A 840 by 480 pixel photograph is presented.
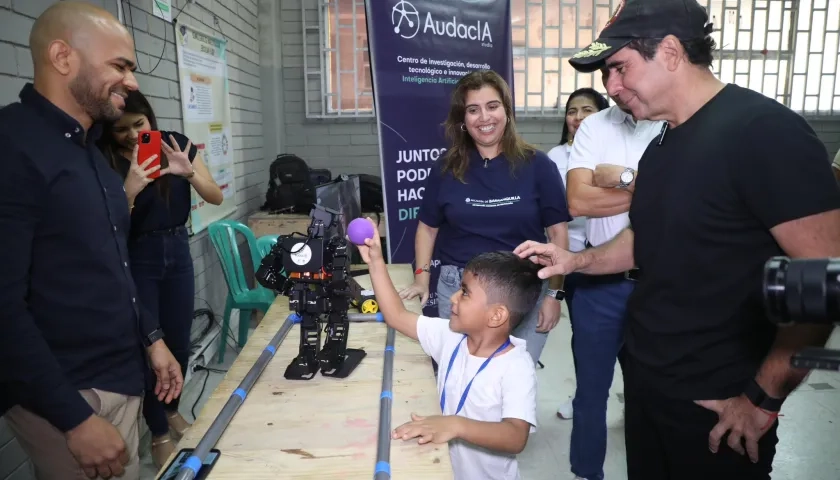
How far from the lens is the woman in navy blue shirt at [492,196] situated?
1.88 meters

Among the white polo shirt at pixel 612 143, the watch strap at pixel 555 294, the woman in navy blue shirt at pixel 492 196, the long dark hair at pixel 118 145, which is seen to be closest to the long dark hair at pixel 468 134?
the woman in navy blue shirt at pixel 492 196

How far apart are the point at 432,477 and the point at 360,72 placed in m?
5.03

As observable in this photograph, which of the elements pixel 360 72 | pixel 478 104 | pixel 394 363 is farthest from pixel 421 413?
pixel 360 72

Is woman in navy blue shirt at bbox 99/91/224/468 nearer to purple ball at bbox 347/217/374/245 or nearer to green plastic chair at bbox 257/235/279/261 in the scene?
green plastic chair at bbox 257/235/279/261

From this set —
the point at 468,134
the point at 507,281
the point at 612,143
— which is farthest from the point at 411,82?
the point at 507,281

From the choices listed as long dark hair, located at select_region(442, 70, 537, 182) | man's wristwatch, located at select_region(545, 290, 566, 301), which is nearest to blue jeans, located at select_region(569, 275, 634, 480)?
man's wristwatch, located at select_region(545, 290, 566, 301)

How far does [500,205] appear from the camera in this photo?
6.15 feet

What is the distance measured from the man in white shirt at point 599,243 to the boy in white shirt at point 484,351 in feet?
1.77

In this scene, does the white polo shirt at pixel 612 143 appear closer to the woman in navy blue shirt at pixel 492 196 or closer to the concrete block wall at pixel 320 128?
the woman in navy blue shirt at pixel 492 196

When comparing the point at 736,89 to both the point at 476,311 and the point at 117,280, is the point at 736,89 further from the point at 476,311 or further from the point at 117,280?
the point at 117,280

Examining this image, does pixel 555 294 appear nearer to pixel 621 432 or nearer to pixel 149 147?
pixel 621 432

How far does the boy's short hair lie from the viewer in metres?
1.35

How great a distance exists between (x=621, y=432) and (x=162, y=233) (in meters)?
2.34

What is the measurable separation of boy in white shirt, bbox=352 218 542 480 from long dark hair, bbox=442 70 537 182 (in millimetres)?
598
